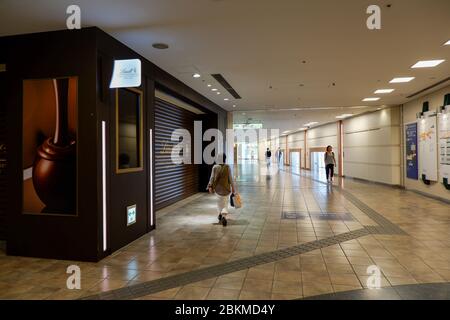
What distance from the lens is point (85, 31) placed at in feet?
14.4

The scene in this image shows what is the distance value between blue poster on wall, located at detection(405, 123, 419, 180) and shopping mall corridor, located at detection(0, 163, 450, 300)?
4.09 metres

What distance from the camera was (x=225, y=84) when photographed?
828 cm

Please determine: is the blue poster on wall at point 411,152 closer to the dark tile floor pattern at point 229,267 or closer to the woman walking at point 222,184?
the dark tile floor pattern at point 229,267

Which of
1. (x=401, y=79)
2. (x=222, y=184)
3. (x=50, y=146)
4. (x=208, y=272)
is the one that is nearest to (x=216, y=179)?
(x=222, y=184)

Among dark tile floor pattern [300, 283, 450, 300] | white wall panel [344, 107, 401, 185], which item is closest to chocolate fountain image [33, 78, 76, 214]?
dark tile floor pattern [300, 283, 450, 300]

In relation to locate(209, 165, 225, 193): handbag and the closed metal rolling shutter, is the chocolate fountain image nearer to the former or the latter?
locate(209, 165, 225, 193): handbag

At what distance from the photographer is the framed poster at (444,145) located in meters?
8.52

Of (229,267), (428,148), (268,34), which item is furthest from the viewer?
(428,148)

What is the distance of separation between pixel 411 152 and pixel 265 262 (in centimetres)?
962

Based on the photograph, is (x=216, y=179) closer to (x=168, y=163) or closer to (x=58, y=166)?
(x=168, y=163)

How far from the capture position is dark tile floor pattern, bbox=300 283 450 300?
314 cm

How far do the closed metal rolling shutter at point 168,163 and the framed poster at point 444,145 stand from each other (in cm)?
799

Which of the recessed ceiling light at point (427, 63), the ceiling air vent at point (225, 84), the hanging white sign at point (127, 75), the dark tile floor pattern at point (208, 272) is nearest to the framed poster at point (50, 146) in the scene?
the hanging white sign at point (127, 75)

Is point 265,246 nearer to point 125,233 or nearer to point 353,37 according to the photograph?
point 125,233
